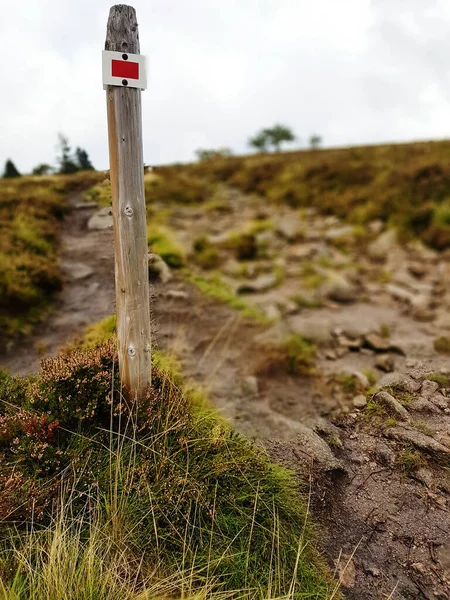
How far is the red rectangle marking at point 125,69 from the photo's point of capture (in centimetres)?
285

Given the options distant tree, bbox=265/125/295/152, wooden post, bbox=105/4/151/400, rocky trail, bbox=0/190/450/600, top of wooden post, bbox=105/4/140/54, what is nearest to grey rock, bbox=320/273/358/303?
rocky trail, bbox=0/190/450/600

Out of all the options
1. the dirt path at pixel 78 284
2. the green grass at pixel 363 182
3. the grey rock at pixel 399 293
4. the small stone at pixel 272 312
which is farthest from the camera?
the green grass at pixel 363 182

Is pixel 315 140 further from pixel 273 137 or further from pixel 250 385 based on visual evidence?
pixel 250 385

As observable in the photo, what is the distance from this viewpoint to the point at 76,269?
6.21 m

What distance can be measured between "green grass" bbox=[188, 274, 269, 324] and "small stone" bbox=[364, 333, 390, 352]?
5.91ft

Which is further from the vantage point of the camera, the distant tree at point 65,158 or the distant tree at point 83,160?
the distant tree at point 65,158

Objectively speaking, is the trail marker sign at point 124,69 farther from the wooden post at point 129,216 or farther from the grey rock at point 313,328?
the grey rock at point 313,328

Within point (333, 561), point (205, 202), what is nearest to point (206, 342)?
point (333, 561)

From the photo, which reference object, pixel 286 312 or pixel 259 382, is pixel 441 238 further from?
pixel 259 382

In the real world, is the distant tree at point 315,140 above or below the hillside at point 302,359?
above

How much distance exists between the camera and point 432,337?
7.43 m

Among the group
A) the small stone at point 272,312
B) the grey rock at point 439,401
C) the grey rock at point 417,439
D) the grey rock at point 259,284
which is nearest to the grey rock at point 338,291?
the grey rock at point 259,284

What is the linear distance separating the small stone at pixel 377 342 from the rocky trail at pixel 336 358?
1.2 inches

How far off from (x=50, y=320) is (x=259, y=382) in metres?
2.89
